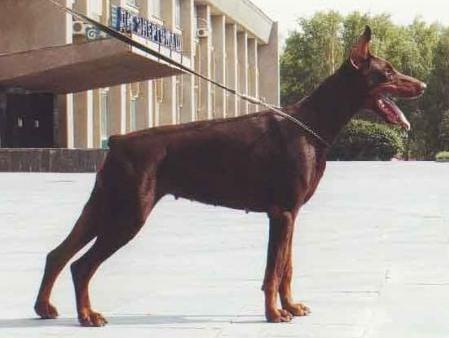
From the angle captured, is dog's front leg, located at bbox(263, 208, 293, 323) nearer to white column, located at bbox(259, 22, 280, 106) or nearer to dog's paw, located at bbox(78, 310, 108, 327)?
dog's paw, located at bbox(78, 310, 108, 327)

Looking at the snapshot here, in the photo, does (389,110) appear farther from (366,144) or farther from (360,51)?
(366,144)

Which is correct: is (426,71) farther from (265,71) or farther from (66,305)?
(66,305)

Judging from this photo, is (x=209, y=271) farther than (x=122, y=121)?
No

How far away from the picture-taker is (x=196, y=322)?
254 inches

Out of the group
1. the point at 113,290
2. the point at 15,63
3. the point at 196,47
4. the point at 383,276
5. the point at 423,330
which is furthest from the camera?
the point at 196,47

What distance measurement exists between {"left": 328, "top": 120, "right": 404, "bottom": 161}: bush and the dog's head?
66.4 m

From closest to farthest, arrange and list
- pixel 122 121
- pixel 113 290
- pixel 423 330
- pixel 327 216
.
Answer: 1. pixel 423 330
2. pixel 113 290
3. pixel 327 216
4. pixel 122 121

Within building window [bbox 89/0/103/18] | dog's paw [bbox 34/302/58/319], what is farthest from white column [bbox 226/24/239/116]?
dog's paw [bbox 34/302/58/319]

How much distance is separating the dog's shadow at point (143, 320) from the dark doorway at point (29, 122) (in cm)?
3837

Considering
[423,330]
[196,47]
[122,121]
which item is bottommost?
[423,330]

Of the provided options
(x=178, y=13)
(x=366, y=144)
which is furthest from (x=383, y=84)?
(x=366, y=144)

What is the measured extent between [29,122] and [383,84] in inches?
1569

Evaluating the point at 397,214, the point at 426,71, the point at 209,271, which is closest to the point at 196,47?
the point at 426,71

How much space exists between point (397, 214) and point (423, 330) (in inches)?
402
